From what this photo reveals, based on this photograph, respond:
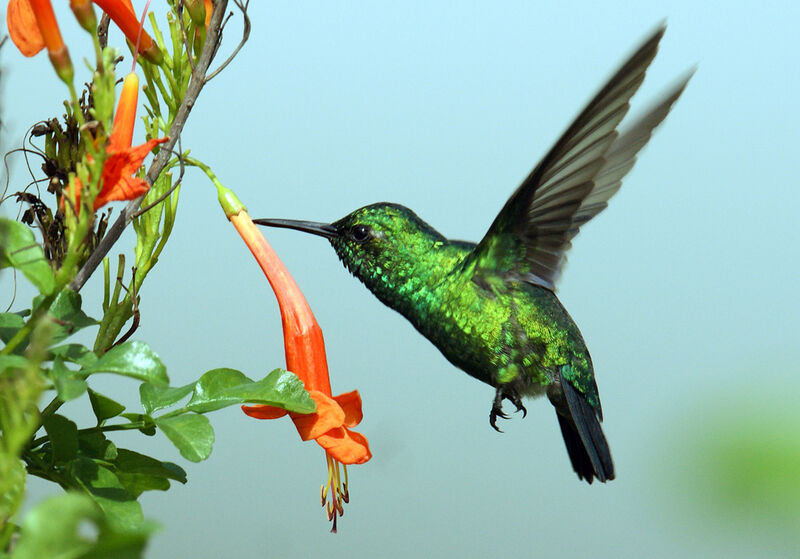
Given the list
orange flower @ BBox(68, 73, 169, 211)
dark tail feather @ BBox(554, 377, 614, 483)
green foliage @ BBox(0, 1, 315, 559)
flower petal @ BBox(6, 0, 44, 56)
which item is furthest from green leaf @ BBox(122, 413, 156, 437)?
dark tail feather @ BBox(554, 377, 614, 483)

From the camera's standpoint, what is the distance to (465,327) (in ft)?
5.77

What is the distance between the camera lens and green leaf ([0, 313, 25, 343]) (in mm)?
1084

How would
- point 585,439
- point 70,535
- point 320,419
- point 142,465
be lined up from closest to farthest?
point 70,535, point 142,465, point 320,419, point 585,439

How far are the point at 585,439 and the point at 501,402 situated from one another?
0.77ft

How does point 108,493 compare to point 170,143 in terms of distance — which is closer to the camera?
point 108,493

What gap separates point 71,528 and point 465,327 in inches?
45.9

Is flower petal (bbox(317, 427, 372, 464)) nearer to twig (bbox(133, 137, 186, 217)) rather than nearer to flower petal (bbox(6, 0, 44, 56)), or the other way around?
twig (bbox(133, 137, 186, 217))

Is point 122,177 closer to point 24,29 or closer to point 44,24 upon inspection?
point 44,24

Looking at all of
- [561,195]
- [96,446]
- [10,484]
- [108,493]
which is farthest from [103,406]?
[561,195]

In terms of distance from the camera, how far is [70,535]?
67 centimetres

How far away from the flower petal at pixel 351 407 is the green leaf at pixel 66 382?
1.89ft

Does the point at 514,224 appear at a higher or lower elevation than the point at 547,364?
higher

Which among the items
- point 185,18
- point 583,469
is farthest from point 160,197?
point 583,469

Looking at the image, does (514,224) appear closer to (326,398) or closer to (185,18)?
(326,398)
